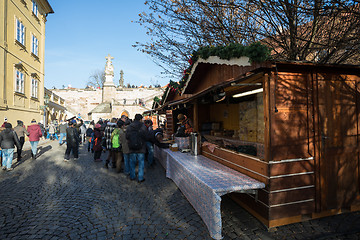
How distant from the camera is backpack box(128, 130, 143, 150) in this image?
6.15m

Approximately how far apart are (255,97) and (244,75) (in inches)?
114

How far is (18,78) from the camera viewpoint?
15.1 m

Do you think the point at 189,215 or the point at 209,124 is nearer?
the point at 189,215

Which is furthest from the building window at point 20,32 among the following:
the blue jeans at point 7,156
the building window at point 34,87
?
the blue jeans at point 7,156

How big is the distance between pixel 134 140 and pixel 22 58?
1523cm

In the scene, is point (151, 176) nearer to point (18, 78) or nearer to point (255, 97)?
point (255, 97)

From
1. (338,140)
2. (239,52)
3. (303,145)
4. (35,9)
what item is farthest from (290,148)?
(35,9)

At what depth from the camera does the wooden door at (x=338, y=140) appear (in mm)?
3854

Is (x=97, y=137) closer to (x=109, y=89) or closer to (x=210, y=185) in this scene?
(x=210, y=185)

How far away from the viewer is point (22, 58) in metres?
15.8

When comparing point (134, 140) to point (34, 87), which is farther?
point (34, 87)

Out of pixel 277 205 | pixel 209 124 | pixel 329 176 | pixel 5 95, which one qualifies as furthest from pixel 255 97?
pixel 5 95

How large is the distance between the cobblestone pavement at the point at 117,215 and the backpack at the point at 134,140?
42.6 inches

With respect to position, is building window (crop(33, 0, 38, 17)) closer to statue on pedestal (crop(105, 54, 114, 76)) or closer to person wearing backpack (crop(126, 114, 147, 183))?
person wearing backpack (crop(126, 114, 147, 183))
